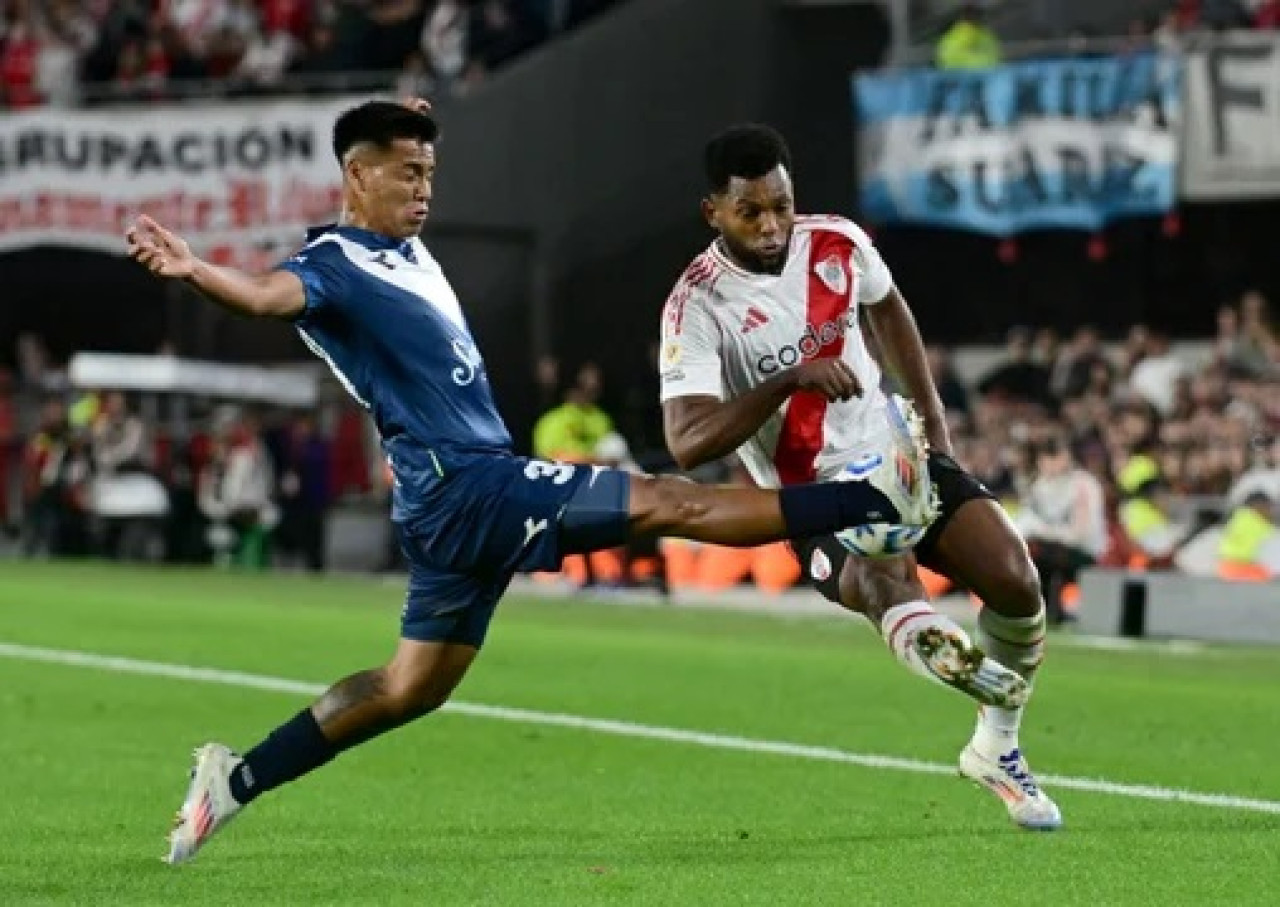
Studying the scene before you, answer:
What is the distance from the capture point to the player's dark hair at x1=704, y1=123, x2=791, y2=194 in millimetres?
10344

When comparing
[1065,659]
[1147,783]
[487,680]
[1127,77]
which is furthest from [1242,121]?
[1147,783]

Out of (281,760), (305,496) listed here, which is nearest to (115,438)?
(305,496)

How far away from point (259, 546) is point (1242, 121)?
35.0 feet

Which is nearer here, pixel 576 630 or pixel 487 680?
pixel 487 680

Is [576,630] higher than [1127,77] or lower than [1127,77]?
lower

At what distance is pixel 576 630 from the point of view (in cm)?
2180

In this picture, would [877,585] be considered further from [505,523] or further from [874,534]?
[505,523]

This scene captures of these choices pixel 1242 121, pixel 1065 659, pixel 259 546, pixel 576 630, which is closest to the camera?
pixel 1065 659

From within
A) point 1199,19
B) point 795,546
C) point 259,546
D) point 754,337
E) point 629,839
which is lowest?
point 259,546

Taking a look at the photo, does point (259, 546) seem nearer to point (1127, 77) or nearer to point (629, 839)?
point (1127, 77)

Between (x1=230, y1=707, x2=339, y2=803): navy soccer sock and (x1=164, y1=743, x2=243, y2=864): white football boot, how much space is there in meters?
0.03

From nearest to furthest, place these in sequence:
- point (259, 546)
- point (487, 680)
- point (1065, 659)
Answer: point (487, 680)
point (1065, 659)
point (259, 546)

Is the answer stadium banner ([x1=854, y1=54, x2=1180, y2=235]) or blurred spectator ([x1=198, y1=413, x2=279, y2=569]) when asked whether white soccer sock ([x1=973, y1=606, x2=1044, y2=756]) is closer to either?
stadium banner ([x1=854, y1=54, x2=1180, y2=235])

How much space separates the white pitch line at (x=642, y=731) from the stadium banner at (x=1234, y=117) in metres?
12.5
